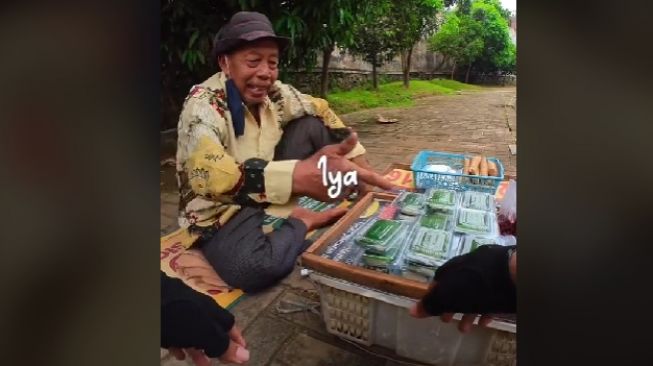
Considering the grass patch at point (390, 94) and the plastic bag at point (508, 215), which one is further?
the grass patch at point (390, 94)

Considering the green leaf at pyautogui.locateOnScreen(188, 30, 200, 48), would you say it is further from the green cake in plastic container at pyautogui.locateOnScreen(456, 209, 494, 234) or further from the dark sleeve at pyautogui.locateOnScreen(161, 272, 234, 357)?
the green cake in plastic container at pyautogui.locateOnScreen(456, 209, 494, 234)

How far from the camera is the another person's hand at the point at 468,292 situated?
163 cm

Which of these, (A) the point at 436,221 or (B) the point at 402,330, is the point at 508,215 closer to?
(A) the point at 436,221

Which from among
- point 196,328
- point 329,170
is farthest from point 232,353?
point 329,170

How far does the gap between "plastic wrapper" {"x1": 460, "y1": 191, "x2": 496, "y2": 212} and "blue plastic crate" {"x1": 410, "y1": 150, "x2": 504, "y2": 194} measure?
0.06ft

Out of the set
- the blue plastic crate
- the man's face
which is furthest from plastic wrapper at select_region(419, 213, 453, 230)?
the man's face

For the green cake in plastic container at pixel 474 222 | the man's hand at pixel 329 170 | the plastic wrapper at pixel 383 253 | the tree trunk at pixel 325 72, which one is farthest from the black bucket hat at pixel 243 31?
the green cake in plastic container at pixel 474 222

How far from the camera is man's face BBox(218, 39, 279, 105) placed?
1.72 metres

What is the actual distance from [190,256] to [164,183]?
0.33 metres

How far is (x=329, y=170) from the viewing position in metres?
1.74

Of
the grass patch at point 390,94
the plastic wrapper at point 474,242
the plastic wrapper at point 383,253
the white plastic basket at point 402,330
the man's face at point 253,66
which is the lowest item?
the white plastic basket at point 402,330

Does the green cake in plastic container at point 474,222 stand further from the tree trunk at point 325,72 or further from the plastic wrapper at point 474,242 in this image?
the tree trunk at point 325,72

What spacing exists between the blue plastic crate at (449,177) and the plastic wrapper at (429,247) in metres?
0.19
